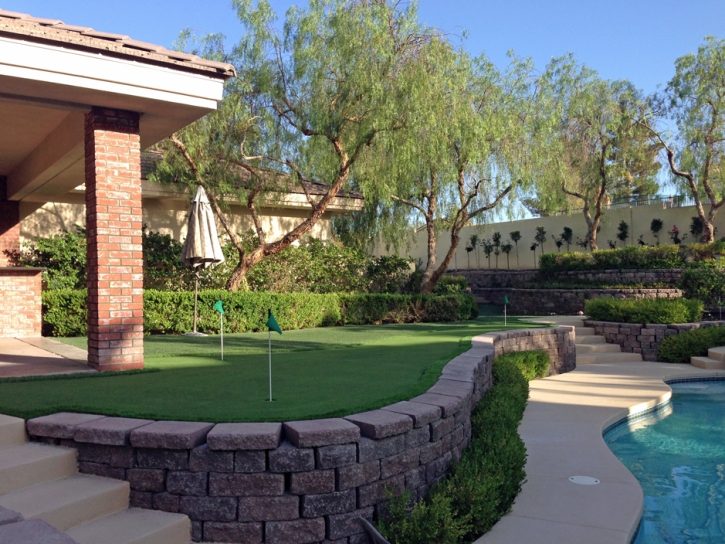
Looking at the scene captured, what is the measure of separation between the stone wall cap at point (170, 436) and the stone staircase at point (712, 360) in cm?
1175

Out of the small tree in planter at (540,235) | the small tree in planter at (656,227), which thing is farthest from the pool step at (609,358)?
the small tree in planter at (540,235)

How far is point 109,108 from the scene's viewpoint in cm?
644

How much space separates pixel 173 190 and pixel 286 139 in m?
2.93

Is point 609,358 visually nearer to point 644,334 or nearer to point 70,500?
point 644,334

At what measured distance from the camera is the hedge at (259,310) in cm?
1088

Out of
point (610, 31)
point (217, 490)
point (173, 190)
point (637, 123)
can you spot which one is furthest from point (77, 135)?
point (637, 123)

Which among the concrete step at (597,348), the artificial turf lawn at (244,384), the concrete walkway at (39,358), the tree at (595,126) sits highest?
the tree at (595,126)

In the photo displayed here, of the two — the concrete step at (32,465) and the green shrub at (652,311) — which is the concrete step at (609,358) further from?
the concrete step at (32,465)

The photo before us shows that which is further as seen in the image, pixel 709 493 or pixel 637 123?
pixel 637 123

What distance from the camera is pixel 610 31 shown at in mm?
11805

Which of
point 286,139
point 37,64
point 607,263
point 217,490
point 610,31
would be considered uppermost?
point 610,31

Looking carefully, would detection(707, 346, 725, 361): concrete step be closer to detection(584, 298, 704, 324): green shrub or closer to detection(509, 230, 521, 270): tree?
detection(584, 298, 704, 324): green shrub

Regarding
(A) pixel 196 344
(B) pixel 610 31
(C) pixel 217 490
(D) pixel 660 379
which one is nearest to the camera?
(C) pixel 217 490

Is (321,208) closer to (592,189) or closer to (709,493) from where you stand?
(709,493)
